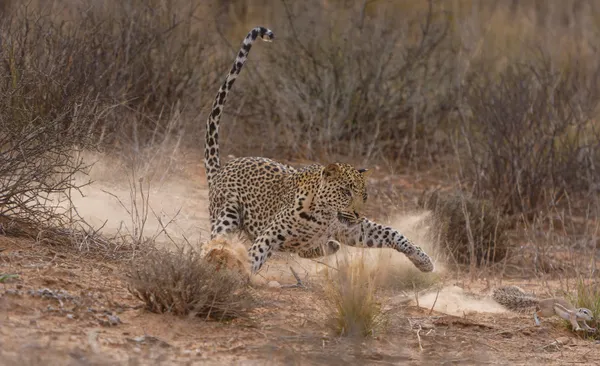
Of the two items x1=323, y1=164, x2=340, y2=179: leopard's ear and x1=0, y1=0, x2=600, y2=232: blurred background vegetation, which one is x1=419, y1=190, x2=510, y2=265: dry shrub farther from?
x1=323, y1=164, x2=340, y2=179: leopard's ear

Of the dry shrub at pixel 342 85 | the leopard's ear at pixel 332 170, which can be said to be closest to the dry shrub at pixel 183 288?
the leopard's ear at pixel 332 170

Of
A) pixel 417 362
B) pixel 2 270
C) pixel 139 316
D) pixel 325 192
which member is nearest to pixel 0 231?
pixel 2 270

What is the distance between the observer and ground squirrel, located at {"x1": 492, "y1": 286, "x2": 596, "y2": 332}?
23.2ft

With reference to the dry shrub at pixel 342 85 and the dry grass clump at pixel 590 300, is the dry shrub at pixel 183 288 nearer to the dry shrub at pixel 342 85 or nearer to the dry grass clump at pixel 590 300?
the dry grass clump at pixel 590 300

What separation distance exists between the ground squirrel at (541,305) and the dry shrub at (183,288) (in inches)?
88.4

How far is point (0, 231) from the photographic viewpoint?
7.21m

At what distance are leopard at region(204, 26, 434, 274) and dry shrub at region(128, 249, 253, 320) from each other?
1234mm

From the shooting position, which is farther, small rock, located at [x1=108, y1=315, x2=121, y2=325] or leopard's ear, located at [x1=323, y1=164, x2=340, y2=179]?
leopard's ear, located at [x1=323, y1=164, x2=340, y2=179]

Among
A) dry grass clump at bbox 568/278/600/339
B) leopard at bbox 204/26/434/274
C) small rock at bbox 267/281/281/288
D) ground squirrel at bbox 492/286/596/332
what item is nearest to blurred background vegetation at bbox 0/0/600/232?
leopard at bbox 204/26/434/274

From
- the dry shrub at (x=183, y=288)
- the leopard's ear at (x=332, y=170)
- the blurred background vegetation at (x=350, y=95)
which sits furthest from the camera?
the blurred background vegetation at (x=350, y=95)

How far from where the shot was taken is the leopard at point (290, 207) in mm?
7637

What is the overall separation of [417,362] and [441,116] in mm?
8925

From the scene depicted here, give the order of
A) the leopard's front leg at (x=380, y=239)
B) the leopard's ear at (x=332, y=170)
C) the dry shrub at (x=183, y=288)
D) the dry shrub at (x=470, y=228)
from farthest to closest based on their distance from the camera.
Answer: the dry shrub at (x=470, y=228) → the leopard's front leg at (x=380, y=239) → the leopard's ear at (x=332, y=170) → the dry shrub at (x=183, y=288)

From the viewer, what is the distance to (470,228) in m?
10.1
